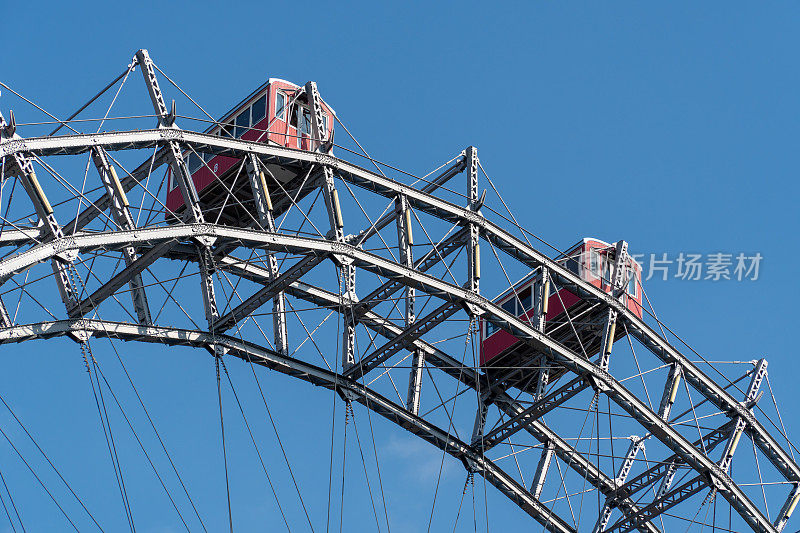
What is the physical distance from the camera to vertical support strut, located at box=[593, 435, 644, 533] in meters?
41.5

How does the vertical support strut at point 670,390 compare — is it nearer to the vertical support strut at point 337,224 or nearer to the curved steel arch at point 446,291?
the curved steel arch at point 446,291

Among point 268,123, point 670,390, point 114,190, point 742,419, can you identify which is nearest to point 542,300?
point 670,390

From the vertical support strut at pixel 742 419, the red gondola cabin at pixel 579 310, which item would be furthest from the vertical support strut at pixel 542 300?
the vertical support strut at pixel 742 419

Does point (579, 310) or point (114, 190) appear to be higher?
point (579, 310)

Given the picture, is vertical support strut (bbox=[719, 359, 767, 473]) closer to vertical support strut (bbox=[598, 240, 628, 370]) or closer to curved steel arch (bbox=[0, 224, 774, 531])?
curved steel arch (bbox=[0, 224, 774, 531])

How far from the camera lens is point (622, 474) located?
43.0m

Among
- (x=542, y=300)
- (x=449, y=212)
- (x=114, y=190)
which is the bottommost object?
(x=114, y=190)

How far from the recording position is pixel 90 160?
29.0 metres

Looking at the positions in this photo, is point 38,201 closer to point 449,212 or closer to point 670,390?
point 449,212

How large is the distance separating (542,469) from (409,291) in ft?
26.6

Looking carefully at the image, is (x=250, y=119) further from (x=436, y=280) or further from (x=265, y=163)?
(x=436, y=280)

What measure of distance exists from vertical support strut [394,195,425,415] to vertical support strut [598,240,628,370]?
4664 mm

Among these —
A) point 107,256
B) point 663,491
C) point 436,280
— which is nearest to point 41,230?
point 107,256

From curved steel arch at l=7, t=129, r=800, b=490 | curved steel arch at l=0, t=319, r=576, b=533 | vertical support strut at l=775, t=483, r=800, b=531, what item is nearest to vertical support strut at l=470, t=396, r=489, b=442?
curved steel arch at l=0, t=319, r=576, b=533
